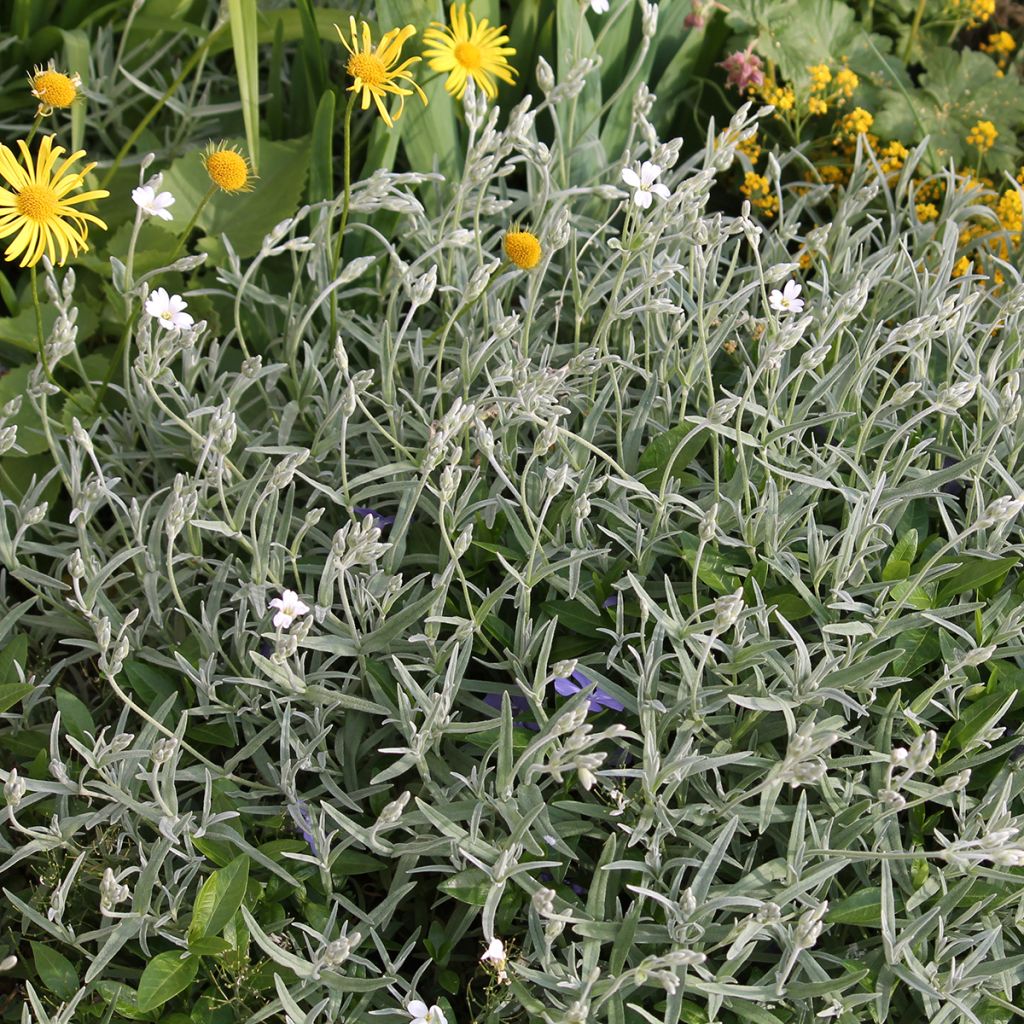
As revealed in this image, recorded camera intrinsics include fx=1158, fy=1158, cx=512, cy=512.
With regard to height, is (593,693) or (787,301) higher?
(787,301)

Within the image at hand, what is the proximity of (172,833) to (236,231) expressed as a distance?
121 cm

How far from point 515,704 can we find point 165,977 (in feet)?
1.79

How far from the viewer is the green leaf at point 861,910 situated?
1.38m

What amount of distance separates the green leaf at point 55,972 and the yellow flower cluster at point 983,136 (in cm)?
228

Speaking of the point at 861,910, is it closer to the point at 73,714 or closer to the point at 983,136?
the point at 73,714

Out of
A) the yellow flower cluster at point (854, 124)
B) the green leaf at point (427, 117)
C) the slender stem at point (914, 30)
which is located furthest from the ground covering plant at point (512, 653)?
the slender stem at point (914, 30)

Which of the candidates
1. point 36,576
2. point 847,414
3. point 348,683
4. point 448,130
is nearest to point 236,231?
point 448,130

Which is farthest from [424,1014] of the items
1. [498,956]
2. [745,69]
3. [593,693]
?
[745,69]

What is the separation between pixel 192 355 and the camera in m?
1.76

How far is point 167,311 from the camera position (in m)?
1.47

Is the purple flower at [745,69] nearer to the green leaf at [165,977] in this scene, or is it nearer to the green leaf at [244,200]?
the green leaf at [244,200]

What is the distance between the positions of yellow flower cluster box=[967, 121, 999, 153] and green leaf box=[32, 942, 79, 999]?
228cm

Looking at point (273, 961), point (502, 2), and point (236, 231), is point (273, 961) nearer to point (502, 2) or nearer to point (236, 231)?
point (236, 231)

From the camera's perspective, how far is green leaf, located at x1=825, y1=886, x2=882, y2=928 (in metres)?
1.38
